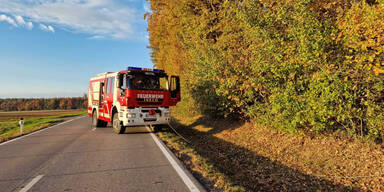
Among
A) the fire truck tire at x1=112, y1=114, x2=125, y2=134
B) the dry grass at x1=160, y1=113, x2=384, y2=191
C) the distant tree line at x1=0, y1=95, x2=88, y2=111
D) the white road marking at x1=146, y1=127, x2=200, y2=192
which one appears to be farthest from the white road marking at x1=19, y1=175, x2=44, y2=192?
the distant tree line at x1=0, y1=95, x2=88, y2=111

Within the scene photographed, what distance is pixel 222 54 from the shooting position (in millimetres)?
9383

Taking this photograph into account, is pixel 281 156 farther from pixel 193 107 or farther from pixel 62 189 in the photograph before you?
pixel 193 107

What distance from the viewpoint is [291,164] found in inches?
273

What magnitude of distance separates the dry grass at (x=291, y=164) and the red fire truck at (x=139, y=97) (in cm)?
264

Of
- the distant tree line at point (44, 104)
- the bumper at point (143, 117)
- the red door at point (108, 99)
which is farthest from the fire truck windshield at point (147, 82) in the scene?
the distant tree line at point (44, 104)

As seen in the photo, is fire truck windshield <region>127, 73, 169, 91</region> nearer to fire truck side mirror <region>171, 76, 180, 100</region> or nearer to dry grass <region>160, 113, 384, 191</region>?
fire truck side mirror <region>171, 76, 180, 100</region>

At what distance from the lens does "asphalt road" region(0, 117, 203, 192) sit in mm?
4207

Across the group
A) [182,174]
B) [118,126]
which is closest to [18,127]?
[118,126]

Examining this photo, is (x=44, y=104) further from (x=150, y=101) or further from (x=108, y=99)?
(x=150, y=101)

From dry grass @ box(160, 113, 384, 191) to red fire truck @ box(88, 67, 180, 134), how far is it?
264cm

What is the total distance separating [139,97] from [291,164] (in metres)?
6.74

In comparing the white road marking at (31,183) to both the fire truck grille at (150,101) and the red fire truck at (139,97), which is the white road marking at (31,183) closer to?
the red fire truck at (139,97)

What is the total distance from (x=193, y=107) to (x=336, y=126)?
858cm

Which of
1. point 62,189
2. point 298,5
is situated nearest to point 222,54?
point 298,5
